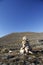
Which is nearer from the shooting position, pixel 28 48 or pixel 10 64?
pixel 10 64

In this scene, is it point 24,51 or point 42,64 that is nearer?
point 42,64

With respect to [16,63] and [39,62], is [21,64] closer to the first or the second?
[16,63]

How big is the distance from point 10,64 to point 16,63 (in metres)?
0.41

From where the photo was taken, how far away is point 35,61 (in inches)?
484

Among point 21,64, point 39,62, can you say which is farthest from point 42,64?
point 21,64

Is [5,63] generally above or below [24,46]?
below

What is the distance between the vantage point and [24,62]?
12.0 m

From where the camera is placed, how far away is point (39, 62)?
12.1 metres

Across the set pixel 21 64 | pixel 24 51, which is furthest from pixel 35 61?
pixel 24 51

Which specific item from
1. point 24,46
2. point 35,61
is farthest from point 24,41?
point 35,61

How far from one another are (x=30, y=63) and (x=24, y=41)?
7.44 meters

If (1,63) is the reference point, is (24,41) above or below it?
above

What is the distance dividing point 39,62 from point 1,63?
2.24 meters

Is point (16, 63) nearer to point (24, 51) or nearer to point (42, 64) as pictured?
point (42, 64)
